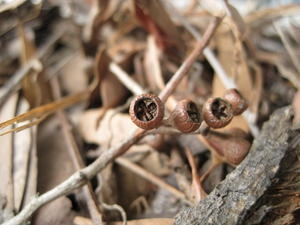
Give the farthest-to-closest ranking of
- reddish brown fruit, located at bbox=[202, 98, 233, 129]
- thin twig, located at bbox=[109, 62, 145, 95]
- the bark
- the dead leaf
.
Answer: the dead leaf → thin twig, located at bbox=[109, 62, 145, 95] → reddish brown fruit, located at bbox=[202, 98, 233, 129] → the bark

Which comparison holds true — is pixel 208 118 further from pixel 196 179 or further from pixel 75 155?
pixel 75 155

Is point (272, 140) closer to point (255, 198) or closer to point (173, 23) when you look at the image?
point (255, 198)

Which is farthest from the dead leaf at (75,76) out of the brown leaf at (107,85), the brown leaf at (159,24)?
the brown leaf at (159,24)

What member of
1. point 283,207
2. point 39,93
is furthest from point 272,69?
point 39,93

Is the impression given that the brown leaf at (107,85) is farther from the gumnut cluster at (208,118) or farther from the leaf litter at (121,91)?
the gumnut cluster at (208,118)

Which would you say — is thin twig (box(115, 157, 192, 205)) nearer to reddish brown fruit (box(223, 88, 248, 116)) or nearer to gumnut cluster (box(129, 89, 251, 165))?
gumnut cluster (box(129, 89, 251, 165))

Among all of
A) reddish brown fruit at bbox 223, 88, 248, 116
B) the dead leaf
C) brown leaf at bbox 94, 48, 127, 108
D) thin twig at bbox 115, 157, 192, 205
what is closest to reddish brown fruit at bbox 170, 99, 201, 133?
reddish brown fruit at bbox 223, 88, 248, 116

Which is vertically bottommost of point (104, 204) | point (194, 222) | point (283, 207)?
point (283, 207)
